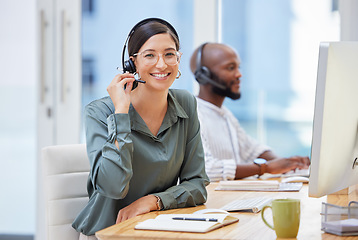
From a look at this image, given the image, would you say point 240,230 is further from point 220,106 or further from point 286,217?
point 220,106

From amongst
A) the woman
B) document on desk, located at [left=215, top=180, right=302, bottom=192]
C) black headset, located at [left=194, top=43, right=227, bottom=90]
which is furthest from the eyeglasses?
black headset, located at [left=194, top=43, right=227, bottom=90]

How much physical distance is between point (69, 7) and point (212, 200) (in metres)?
2.32

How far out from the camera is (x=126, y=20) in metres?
3.75

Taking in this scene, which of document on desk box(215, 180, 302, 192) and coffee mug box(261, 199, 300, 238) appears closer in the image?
coffee mug box(261, 199, 300, 238)

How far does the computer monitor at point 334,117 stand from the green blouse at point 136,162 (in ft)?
1.83

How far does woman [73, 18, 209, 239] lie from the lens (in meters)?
1.60

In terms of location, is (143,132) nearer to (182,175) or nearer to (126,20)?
(182,175)

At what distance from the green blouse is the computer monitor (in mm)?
557

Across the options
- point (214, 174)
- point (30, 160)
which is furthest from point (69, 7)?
point (214, 174)

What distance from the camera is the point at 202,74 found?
2.84m

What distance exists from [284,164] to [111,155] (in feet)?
3.54

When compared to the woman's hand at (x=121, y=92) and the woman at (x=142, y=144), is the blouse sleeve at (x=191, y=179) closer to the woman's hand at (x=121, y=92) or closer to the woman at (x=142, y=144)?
the woman at (x=142, y=144)

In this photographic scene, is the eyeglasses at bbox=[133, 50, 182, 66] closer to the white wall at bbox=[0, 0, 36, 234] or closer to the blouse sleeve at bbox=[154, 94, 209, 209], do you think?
the blouse sleeve at bbox=[154, 94, 209, 209]

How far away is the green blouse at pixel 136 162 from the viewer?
A: 159cm
